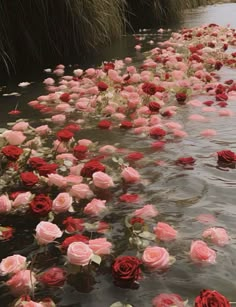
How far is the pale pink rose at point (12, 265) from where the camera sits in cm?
220

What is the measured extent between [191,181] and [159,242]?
0.83m

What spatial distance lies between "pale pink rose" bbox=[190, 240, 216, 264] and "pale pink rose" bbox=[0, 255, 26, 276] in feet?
2.62

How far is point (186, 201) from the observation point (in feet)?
9.74

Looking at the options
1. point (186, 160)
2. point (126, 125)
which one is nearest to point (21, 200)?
point (186, 160)

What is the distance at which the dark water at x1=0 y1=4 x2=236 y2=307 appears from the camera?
2150 millimetres

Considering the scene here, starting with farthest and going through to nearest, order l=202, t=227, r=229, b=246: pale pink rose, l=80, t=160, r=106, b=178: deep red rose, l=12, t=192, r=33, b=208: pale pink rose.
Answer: l=80, t=160, r=106, b=178: deep red rose < l=12, t=192, r=33, b=208: pale pink rose < l=202, t=227, r=229, b=246: pale pink rose

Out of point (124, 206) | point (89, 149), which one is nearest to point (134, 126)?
point (89, 149)

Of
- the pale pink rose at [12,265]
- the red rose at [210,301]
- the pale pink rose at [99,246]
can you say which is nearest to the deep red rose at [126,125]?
Result: the pale pink rose at [99,246]

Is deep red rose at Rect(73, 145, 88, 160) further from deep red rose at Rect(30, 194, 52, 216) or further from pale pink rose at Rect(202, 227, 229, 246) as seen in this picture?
pale pink rose at Rect(202, 227, 229, 246)

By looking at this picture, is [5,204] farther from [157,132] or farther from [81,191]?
[157,132]

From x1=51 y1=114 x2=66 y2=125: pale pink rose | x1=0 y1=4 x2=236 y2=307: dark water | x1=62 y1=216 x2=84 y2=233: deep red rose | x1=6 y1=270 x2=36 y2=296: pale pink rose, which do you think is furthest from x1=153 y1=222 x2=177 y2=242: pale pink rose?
x1=51 y1=114 x2=66 y2=125: pale pink rose

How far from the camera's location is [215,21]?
13234 mm

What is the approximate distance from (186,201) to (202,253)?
2.33ft

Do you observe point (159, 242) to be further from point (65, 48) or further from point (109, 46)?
point (109, 46)
